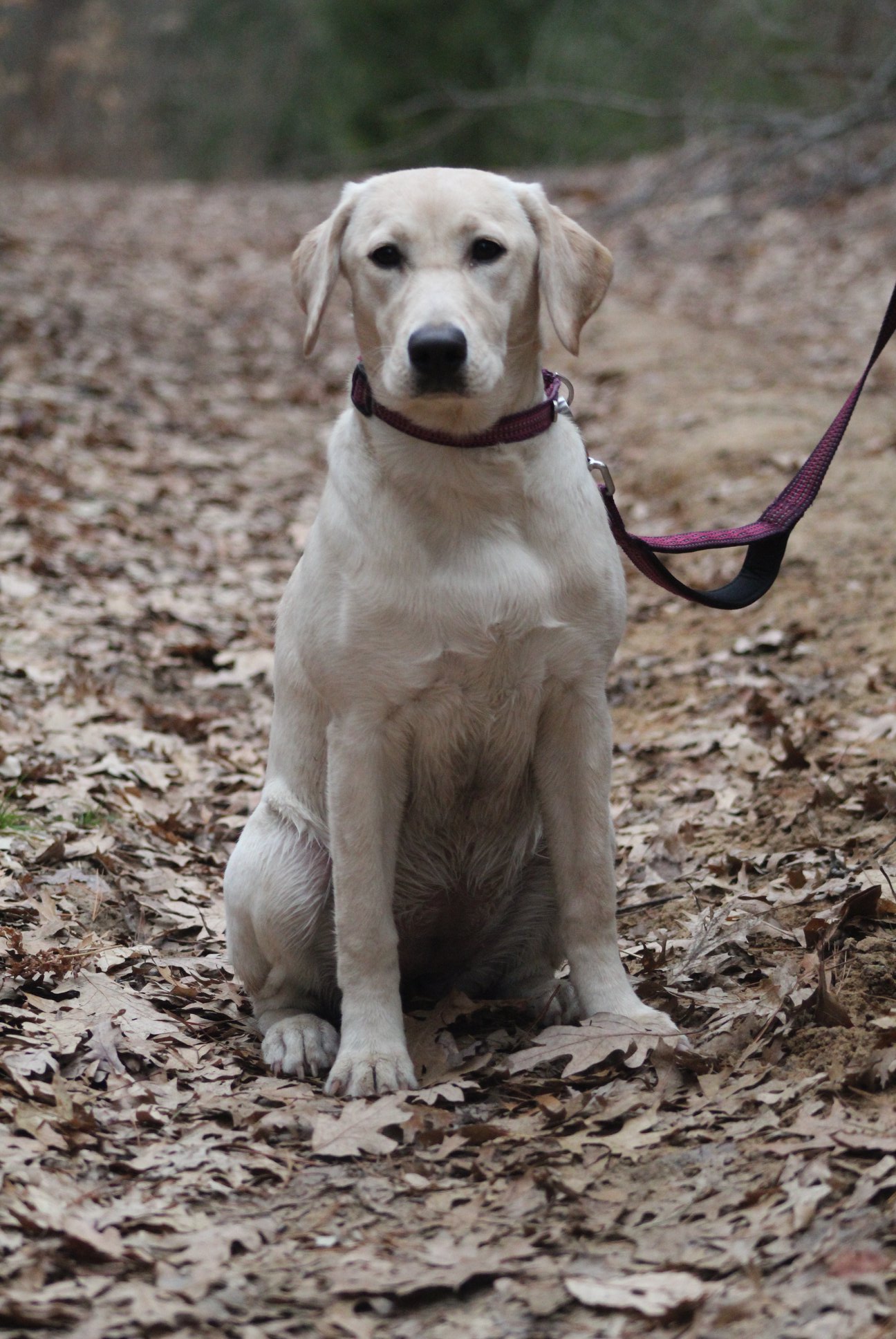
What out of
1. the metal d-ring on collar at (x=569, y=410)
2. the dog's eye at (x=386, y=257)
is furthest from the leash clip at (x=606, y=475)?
the dog's eye at (x=386, y=257)

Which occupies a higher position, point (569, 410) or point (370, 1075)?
point (569, 410)

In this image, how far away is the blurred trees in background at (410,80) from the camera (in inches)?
636

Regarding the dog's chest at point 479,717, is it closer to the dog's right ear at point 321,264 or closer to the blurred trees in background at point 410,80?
the dog's right ear at point 321,264

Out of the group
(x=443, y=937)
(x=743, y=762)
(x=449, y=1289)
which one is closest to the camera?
(x=449, y=1289)

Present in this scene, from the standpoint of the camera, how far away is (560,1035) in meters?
3.29

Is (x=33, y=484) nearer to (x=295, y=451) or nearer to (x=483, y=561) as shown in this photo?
(x=295, y=451)

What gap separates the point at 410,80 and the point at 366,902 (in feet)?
71.3

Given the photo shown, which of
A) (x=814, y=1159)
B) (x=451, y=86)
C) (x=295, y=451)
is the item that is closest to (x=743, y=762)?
(x=814, y=1159)

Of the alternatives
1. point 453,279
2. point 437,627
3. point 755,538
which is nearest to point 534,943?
point 437,627

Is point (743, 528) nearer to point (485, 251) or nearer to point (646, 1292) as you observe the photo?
point (485, 251)

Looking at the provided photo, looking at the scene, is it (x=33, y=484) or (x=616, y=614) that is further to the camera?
(x=33, y=484)

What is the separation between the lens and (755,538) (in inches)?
150

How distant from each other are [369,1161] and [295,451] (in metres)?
7.38

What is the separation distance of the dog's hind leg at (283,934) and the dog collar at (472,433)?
1094 mm
